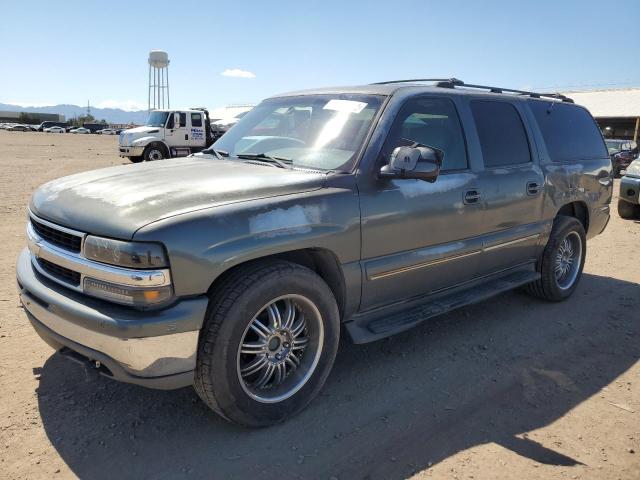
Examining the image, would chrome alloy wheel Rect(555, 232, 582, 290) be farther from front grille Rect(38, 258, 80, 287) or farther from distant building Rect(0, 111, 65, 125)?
distant building Rect(0, 111, 65, 125)

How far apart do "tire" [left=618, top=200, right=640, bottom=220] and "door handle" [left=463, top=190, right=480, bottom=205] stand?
7.78 meters

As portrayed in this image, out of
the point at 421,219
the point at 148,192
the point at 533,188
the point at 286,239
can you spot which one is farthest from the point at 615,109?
the point at 148,192

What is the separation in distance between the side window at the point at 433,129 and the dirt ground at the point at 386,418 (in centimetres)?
152

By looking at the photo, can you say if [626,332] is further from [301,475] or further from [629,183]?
[629,183]

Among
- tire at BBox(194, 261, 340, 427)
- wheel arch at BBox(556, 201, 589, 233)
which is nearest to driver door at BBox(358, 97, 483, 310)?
tire at BBox(194, 261, 340, 427)

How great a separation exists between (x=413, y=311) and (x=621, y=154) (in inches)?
780

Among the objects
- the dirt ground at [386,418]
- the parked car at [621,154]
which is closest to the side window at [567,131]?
the dirt ground at [386,418]

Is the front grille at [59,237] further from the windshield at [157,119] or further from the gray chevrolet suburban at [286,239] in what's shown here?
the windshield at [157,119]

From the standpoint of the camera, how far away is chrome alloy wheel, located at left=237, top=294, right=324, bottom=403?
9.77ft

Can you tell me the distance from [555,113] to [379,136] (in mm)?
2742

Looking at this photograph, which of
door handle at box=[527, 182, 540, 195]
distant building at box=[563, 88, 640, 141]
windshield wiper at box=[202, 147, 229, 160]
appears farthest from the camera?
distant building at box=[563, 88, 640, 141]

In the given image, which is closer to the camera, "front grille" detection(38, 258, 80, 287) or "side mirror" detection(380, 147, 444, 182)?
"front grille" detection(38, 258, 80, 287)

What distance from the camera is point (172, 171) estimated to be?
3.50 meters

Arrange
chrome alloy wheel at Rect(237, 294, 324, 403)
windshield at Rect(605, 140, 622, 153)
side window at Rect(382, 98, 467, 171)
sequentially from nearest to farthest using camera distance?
chrome alloy wheel at Rect(237, 294, 324, 403), side window at Rect(382, 98, 467, 171), windshield at Rect(605, 140, 622, 153)
